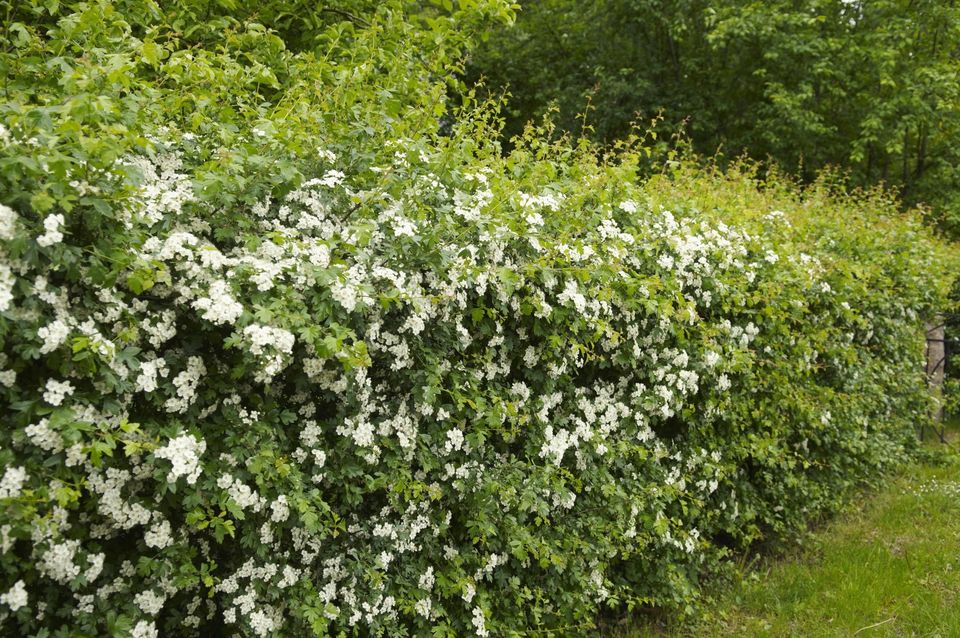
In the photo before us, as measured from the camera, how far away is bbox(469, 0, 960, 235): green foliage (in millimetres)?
14180

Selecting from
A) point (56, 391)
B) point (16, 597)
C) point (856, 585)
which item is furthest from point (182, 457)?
point (856, 585)

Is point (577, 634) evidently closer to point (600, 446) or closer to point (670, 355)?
point (600, 446)

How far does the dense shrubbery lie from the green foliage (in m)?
10.4

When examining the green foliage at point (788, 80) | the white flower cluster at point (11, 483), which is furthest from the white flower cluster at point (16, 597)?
the green foliage at point (788, 80)

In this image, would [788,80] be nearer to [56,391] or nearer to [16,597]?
[56,391]

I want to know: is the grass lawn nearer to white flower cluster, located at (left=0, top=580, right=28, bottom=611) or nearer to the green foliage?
white flower cluster, located at (left=0, top=580, right=28, bottom=611)

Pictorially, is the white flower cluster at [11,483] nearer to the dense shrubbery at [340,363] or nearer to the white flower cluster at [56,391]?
the dense shrubbery at [340,363]

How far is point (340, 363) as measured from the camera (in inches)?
96.2

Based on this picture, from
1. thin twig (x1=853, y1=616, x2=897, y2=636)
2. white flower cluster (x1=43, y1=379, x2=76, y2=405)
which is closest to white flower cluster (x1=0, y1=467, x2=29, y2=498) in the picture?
white flower cluster (x1=43, y1=379, x2=76, y2=405)

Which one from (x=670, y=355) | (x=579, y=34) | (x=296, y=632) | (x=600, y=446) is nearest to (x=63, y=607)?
(x=296, y=632)

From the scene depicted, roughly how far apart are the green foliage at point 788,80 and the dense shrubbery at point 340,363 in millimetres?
10392

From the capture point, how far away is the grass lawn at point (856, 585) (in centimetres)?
413

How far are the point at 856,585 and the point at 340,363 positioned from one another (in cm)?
370

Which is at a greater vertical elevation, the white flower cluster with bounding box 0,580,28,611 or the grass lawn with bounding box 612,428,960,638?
the white flower cluster with bounding box 0,580,28,611
